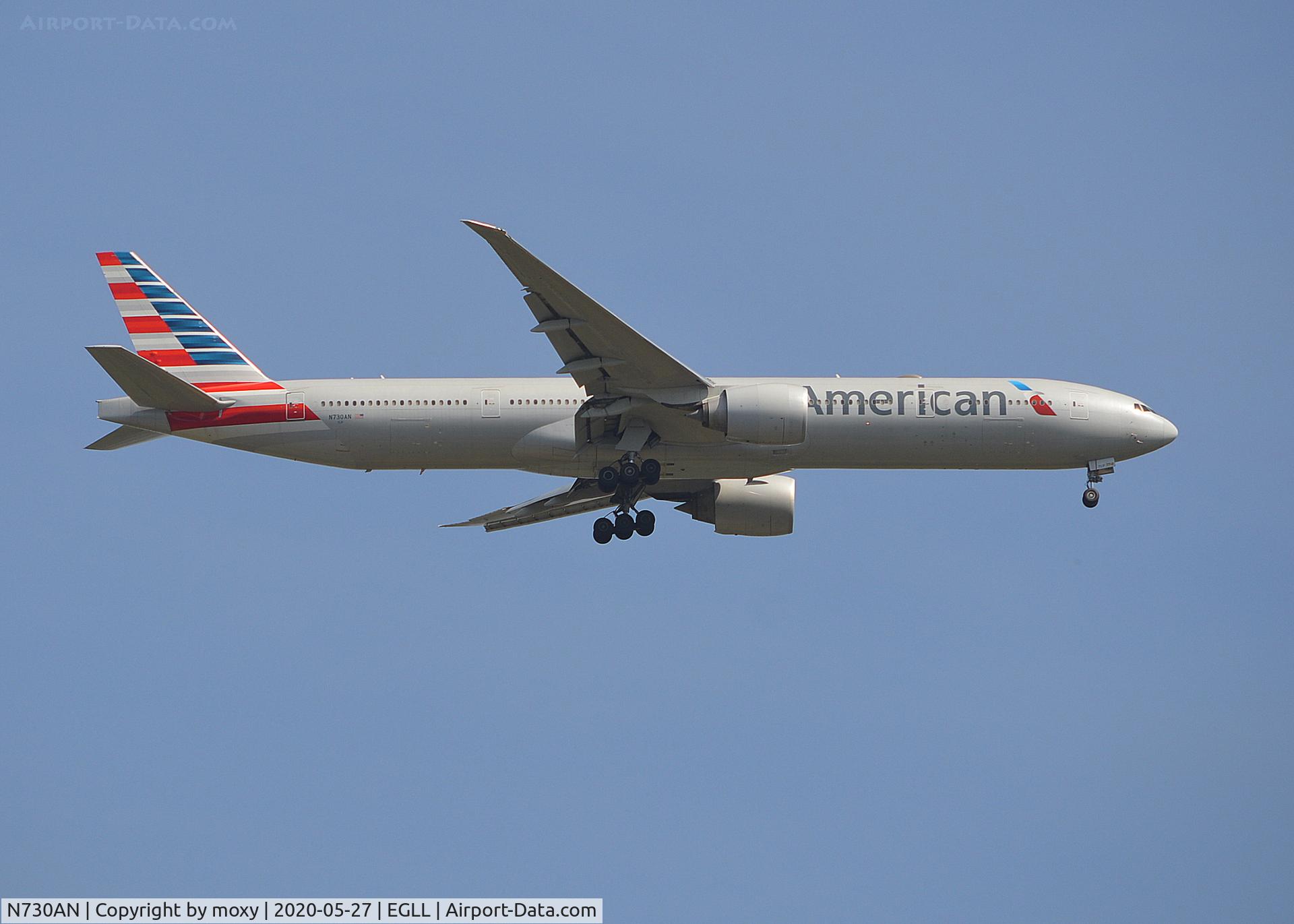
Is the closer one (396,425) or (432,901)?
(432,901)

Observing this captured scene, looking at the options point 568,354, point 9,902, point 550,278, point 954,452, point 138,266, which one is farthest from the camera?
point 138,266

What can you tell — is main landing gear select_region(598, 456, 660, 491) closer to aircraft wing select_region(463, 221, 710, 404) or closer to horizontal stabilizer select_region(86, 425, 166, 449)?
aircraft wing select_region(463, 221, 710, 404)

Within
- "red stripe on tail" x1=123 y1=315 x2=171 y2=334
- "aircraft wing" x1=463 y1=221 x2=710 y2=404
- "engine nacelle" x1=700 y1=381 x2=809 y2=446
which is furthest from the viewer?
"red stripe on tail" x1=123 y1=315 x2=171 y2=334

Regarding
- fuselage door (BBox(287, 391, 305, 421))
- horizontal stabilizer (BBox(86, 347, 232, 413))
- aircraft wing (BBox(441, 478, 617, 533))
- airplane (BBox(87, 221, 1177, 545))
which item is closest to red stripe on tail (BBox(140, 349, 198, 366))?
airplane (BBox(87, 221, 1177, 545))

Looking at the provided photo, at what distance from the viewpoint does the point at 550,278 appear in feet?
115

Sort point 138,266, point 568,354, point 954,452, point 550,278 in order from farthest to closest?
1. point 138,266
2. point 954,452
3. point 568,354
4. point 550,278

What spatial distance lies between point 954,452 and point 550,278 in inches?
494

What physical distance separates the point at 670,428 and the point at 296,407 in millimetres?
10333

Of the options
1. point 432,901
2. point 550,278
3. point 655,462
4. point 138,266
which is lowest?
point 432,901

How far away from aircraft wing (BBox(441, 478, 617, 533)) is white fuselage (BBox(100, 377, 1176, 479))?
4.11m

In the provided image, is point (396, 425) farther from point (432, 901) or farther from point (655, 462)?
point (432, 901)

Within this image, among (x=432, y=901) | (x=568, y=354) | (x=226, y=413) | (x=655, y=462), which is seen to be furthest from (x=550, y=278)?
(x=432, y=901)

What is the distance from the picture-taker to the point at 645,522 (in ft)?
138

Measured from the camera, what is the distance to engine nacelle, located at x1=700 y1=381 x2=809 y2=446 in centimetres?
3791
